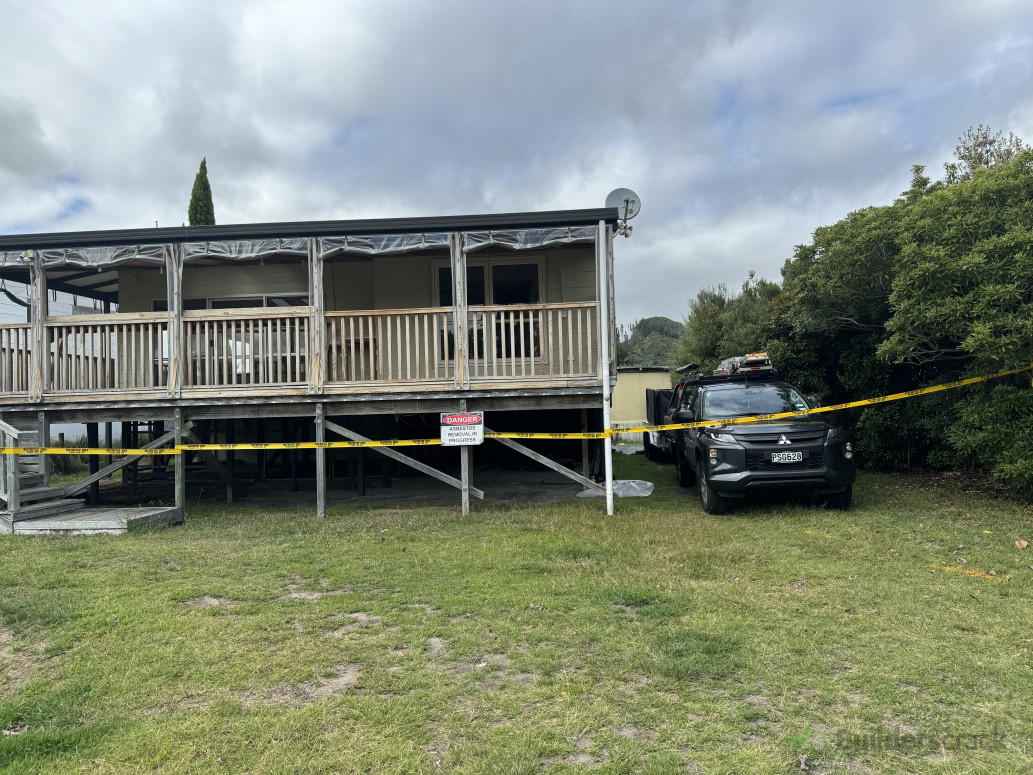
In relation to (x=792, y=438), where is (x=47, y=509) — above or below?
below

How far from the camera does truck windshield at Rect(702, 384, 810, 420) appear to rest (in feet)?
28.6

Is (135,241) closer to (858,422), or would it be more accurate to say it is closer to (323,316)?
(323,316)

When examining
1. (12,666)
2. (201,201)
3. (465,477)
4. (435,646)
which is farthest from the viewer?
(201,201)

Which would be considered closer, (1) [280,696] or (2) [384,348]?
(1) [280,696]

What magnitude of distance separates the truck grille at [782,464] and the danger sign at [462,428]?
138 inches

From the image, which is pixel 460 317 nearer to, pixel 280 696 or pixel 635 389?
pixel 280 696

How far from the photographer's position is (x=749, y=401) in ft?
29.1

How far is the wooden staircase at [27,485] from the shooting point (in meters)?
7.93

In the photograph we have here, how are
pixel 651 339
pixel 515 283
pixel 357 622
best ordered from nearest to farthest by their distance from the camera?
pixel 357 622, pixel 515 283, pixel 651 339

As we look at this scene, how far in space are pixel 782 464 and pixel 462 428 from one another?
412 cm

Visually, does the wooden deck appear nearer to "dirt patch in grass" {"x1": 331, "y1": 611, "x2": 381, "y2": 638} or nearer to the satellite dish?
"dirt patch in grass" {"x1": 331, "y1": 611, "x2": 381, "y2": 638}

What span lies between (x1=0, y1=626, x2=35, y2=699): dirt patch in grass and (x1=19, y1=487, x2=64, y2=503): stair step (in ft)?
16.6

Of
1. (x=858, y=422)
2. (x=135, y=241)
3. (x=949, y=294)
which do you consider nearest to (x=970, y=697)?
(x=949, y=294)

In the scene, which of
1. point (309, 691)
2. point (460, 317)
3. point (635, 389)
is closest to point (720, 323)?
point (635, 389)
